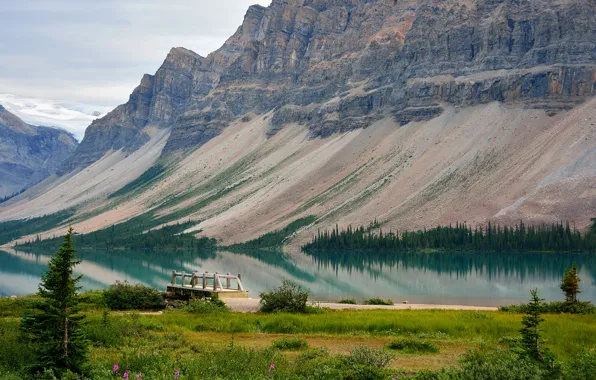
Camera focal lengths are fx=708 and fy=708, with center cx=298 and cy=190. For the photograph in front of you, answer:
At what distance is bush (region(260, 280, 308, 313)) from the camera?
3269 cm

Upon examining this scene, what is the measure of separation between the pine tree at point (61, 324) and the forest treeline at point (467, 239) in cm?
13064

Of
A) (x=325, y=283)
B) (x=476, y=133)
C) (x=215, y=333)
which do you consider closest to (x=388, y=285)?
(x=325, y=283)

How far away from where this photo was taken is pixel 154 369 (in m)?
17.8

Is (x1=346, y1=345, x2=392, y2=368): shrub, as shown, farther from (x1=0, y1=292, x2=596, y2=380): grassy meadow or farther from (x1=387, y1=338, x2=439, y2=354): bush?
(x1=387, y1=338, x2=439, y2=354): bush

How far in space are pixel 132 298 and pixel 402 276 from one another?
211 ft

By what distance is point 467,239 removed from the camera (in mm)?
149375

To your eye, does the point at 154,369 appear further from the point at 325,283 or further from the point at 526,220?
the point at 526,220

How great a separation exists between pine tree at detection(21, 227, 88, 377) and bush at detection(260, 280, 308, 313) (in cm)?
1546

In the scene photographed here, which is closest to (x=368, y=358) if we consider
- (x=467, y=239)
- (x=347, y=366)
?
(x=347, y=366)

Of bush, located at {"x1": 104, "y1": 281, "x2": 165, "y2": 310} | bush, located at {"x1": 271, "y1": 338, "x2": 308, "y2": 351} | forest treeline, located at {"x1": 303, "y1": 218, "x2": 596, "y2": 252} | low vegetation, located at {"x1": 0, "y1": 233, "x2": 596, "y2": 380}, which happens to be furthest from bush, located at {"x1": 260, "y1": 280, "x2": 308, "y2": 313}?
forest treeline, located at {"x1": 303, "y1": 218, "x2": 596, "y2": 252}

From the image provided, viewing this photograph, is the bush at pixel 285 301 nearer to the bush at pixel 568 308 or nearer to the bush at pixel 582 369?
the bush at pixel 568 308

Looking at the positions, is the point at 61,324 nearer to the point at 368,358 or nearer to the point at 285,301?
the point at 368,358

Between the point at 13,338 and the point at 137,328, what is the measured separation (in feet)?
17.3

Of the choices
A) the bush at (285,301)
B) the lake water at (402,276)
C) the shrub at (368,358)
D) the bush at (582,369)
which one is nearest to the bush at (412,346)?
the shrub at (368,358)
